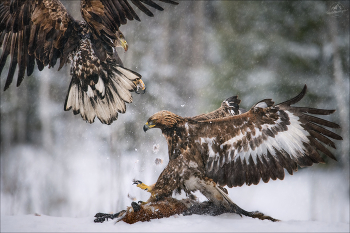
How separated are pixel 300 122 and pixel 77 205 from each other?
196 cm

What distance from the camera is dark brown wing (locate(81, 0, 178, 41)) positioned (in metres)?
1.71

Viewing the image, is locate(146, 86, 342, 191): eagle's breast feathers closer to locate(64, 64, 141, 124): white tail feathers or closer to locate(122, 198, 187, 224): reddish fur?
locate(122, 198, 187, 224): reddish fur

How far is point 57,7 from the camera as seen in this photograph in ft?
5.57

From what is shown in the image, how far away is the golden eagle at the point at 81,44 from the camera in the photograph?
5.62ft

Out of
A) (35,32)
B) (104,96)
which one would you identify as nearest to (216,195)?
(104,96)

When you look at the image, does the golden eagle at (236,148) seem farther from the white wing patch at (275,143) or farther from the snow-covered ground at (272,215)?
the snow-covered ground at (272,215)

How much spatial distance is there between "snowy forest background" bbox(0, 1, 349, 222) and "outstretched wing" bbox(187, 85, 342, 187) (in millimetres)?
642

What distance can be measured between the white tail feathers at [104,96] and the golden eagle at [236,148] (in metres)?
0.34

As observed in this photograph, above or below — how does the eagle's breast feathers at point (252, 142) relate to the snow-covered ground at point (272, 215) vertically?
above

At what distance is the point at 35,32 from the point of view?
5.83 feet

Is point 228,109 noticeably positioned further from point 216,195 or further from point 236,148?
point 216,195

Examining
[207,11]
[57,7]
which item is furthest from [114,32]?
[207,11]

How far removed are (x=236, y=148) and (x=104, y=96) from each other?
3.09ft

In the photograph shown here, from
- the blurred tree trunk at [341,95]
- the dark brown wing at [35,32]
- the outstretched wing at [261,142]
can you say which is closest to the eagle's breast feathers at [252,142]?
the outstretched wing at [261,142]
